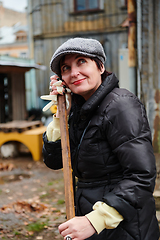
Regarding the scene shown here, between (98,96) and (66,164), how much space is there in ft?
1.53

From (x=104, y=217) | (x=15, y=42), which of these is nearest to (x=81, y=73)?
(x=104, y=217)

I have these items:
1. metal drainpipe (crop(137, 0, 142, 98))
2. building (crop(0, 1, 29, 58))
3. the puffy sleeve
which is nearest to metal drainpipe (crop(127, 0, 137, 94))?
metal drainpipe (crop(137, 0, 142, 98))

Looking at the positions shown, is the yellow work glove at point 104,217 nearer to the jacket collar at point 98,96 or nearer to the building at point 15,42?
the jacket collar at point 98,96

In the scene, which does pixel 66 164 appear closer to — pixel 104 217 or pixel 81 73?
pixel 104 217

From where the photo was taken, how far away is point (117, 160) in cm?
151

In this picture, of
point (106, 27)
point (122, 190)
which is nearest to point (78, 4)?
point (106, 27)

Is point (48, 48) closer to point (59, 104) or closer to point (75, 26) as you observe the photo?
point (75, 26)

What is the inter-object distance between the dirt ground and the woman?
2316 millimetres

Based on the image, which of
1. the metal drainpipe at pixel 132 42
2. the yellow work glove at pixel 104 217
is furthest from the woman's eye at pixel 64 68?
the metal drainpipe at pixel 132 42

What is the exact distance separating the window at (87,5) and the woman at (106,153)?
9272 millimetres

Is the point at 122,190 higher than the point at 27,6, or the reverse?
the point at 27,6

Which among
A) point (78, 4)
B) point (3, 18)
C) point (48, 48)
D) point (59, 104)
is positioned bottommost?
point (59, 104)

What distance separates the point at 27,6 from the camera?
36.3 feet

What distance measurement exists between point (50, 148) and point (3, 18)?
103 ft
